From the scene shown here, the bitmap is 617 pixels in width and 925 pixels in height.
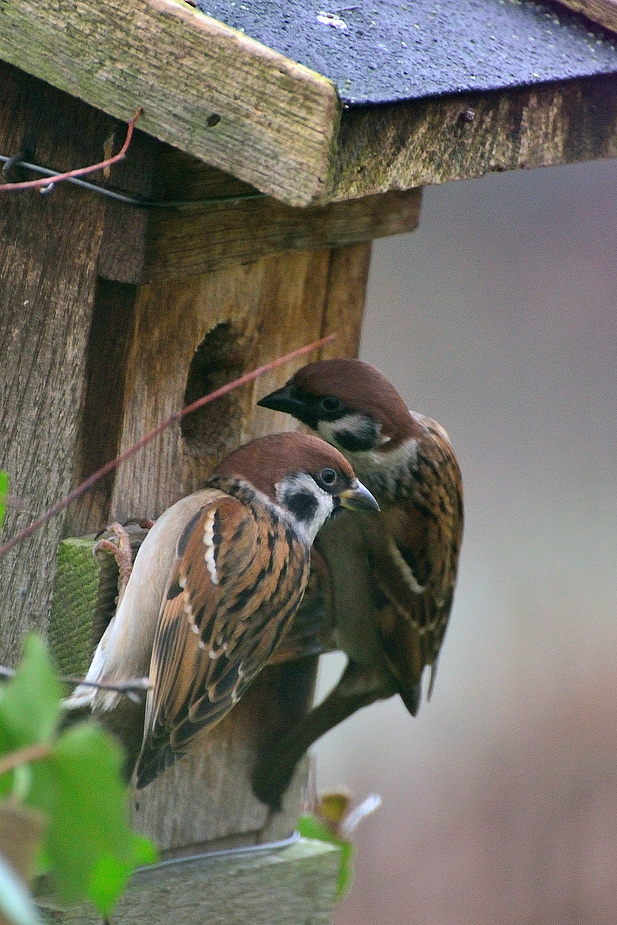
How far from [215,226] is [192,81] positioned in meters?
0.33

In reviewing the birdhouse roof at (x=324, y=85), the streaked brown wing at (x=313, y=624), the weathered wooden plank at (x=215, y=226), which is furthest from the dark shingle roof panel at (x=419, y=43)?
the streaked brown wing at (x=313, y=624)

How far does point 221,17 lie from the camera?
149cm

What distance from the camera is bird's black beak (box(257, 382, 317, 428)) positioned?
1.90 meters

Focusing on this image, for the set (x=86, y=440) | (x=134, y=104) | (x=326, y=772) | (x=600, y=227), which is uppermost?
(x=600, y=227)

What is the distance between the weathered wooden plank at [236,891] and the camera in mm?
1807

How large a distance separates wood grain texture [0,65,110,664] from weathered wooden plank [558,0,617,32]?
2.58 ft

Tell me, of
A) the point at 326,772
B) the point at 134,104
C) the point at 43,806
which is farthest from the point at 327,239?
the point at 326,772

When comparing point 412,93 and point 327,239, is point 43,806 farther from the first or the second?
point 327,239

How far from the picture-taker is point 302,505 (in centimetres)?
195

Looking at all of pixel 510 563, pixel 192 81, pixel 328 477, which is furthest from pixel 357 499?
pixel 510 563

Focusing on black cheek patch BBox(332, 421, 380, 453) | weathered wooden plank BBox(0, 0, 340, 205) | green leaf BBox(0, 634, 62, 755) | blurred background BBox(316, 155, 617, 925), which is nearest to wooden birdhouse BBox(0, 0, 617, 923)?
weathered wooden plank BBox(0, 0, 340, 205)

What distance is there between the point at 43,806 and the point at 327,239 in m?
1.34

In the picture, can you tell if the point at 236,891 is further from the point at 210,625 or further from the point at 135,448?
the point at 135,448

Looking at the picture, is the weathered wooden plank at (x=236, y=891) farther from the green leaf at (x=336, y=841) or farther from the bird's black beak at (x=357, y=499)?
the bird's black beak at (x=357, y=499)
